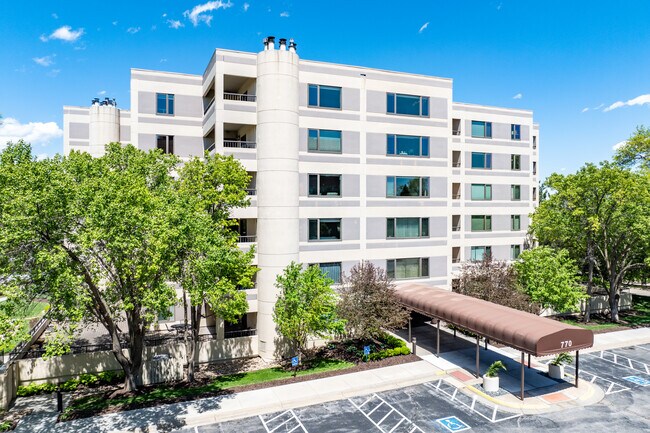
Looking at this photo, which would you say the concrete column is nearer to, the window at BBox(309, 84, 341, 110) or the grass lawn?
the window at BBox(309, 84, 341, 110)

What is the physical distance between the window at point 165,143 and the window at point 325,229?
1312 cm

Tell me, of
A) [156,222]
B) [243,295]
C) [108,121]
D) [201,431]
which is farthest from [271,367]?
[108,121]

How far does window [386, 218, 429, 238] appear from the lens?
1277 inches

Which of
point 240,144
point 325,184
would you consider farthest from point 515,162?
point 240,144

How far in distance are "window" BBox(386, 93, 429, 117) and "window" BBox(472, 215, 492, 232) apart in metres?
12.0

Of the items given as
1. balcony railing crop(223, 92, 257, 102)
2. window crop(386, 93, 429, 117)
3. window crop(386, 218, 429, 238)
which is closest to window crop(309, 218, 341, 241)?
window crop(386, 218, 429, 238)

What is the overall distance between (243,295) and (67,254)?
8.85m

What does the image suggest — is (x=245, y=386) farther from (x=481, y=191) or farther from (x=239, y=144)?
(x=481, y=191)

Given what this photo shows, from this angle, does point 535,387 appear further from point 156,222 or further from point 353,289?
point 156,222

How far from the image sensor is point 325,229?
30406mm

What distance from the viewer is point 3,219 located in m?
15.9

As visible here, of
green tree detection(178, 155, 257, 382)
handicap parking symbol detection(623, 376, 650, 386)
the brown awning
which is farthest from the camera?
handicap parking symbol detection(623, 376, 650, 386)

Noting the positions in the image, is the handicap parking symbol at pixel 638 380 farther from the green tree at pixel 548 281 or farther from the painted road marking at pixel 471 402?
the painted road marking at pixel 471 402

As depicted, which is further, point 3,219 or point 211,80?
point 211,80
